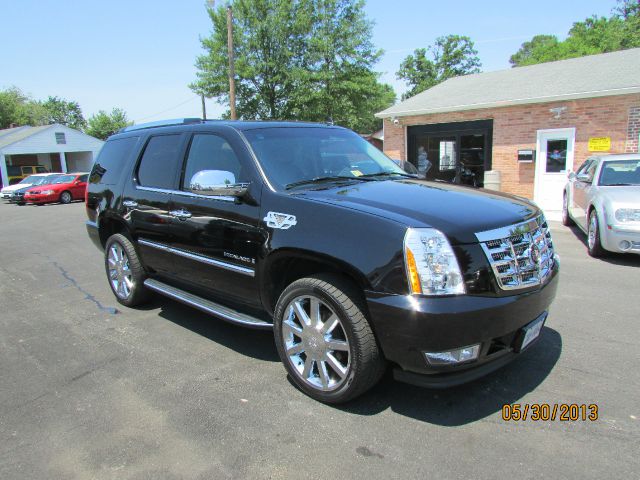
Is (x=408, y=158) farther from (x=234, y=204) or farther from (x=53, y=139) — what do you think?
(x=53, y=139)

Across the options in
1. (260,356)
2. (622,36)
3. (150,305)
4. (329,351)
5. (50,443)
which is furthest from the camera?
(622,36)

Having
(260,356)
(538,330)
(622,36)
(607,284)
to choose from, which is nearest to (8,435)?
(260,356)

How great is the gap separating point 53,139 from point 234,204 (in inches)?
1639

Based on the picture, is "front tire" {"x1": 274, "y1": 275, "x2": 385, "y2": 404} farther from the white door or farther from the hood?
the white door

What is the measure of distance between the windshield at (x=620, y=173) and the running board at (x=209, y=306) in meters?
6.89

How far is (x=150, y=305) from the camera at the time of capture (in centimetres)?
541

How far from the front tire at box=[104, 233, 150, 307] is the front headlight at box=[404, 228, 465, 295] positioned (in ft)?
11.1

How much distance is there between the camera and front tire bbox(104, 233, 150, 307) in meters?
5.05

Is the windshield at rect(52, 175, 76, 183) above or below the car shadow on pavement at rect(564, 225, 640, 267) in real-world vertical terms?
above

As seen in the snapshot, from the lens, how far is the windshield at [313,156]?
3.71 meters

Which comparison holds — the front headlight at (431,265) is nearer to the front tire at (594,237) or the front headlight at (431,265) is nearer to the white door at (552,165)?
the front tire at (594,237)

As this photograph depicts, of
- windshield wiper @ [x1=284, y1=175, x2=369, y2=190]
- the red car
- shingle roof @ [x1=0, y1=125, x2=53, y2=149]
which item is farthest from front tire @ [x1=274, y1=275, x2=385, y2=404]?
shingle roof @ [x1=0, y1=125, x2=53, y2=149]

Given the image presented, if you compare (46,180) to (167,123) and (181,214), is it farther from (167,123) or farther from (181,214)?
(181,214)

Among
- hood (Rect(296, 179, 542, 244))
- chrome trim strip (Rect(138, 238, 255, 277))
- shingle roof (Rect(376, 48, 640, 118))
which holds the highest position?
shingle roof (Rect(376, 48, 640, 118))
